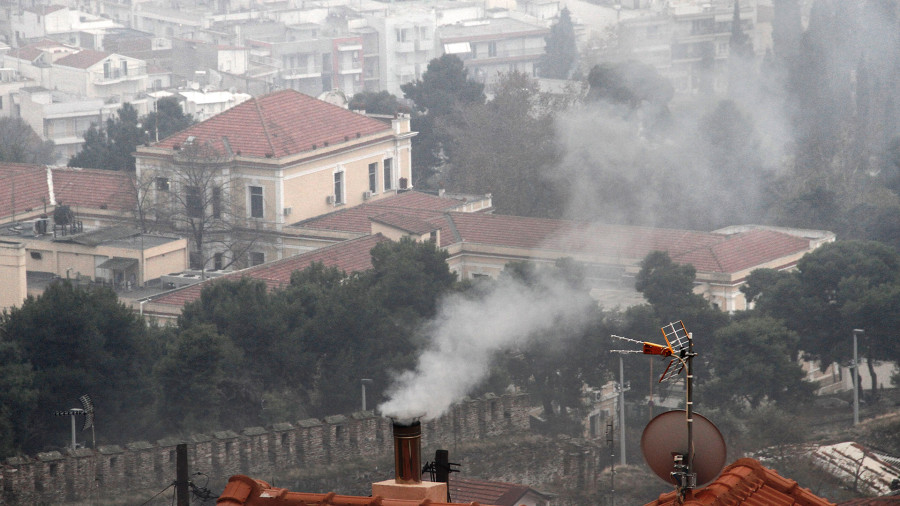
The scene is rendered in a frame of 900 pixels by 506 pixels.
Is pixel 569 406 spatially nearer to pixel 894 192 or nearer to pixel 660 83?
pixel 894 192

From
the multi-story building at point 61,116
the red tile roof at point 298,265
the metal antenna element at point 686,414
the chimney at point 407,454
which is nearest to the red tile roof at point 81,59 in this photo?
the multi-story building at point 61,116

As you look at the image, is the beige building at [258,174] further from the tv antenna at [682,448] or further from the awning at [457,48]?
the awning at [457,48]

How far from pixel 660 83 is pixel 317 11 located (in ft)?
162

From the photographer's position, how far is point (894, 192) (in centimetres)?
5541

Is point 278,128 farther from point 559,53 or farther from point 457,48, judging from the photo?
point 457,48

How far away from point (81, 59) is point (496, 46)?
2799cm

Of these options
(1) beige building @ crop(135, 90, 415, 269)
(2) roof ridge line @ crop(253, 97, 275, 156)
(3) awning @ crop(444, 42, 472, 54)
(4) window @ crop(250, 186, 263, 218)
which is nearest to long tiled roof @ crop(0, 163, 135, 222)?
(1) beige building @ crop(135, 90, 415, 269)

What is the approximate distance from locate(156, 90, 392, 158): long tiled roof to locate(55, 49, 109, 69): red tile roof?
139ft

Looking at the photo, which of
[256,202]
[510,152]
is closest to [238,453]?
[256,202]

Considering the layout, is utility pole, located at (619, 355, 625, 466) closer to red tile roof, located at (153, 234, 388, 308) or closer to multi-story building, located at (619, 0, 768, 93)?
red tile roof, located at (153, 234, 388, 308)

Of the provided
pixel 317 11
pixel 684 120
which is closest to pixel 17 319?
pixel 684 120

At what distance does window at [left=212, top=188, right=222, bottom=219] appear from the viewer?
150ft

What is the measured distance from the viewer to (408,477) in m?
12.8

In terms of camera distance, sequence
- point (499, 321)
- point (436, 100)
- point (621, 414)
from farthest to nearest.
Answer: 1. point (436, 100)
2. point (499, 321)
3. point (621, 414)
